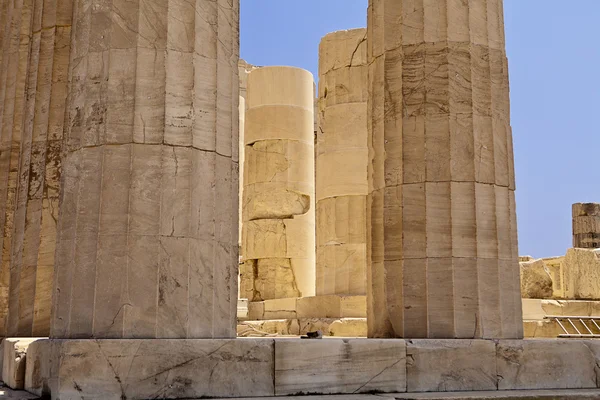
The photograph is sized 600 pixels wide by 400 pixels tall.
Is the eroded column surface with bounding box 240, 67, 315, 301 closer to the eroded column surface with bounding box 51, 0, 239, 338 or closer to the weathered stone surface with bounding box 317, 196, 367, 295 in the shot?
the weathered stone surface with bounding box 317, 196, 367, 295

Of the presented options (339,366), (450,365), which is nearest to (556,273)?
(450,365)

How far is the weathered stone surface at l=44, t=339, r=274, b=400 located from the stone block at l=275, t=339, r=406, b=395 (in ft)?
0.54

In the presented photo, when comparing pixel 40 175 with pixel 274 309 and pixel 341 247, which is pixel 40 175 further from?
pixel 274 309

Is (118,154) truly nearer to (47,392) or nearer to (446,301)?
(47,392)

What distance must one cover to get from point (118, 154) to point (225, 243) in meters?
1.40

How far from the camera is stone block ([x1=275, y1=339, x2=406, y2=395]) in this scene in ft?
23.9

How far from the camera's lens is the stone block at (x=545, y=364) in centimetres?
823

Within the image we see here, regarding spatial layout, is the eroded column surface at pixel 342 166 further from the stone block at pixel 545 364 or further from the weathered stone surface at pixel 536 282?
the stone block at pixel 545 364

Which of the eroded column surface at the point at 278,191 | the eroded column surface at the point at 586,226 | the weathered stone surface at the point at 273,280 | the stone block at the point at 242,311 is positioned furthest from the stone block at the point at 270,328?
the eroded column surface at the point at 586,226

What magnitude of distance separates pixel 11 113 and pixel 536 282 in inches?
648

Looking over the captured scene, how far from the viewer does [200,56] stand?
7.79 m

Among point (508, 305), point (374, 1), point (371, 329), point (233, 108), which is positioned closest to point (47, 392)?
point (233, 108)

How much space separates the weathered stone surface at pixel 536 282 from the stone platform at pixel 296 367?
14.5 m

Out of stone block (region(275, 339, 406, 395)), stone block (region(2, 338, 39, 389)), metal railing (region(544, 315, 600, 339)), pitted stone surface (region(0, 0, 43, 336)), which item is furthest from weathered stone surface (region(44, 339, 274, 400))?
metal railing (region(544, 315, 600, 339))
